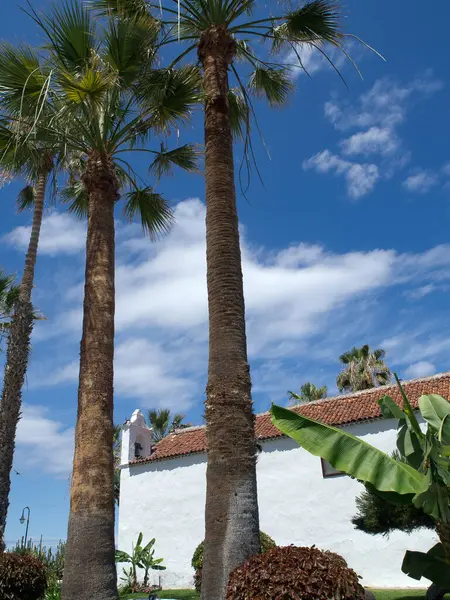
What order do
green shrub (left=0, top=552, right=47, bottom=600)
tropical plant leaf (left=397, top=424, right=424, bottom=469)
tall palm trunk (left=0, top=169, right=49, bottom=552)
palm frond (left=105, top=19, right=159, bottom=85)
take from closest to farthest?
tropical plant leaf (left=397, top=424, right=424, bottom=469) < palm frond (left=105, top=19, right=159, bottom=85) < green shrub (left=0, top=552, right=47, bottom=600) < tall palm trunk (left=0, top=169, right=49, bottom=552)

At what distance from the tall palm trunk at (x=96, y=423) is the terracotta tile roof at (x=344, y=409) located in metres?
9.89

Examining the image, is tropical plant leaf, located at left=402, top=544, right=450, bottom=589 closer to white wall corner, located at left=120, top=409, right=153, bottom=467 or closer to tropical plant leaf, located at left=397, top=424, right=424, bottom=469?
tropical plant leaf, located at left=397, top=424, right=424, bottom=469

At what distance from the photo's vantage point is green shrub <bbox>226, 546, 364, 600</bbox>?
5730 mm

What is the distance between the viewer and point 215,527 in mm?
6625

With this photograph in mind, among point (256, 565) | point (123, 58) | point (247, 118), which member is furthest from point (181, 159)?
point (256, 565)

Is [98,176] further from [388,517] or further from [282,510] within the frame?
[282,510]

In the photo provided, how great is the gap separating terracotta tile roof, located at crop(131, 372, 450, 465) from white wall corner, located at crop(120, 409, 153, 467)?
88 centimetres

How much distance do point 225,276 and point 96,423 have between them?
122 inches

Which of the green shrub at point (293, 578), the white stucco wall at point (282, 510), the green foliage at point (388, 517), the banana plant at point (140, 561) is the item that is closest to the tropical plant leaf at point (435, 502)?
the green shrub at point (293, 578)

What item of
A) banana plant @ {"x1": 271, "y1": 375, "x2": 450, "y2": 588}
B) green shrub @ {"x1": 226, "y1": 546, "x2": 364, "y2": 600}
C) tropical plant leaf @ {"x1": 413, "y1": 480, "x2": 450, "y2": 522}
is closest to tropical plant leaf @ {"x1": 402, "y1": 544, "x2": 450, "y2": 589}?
banana plant @ {"x1": 271, "y1": 375, "x2": 450, "y2": 588}

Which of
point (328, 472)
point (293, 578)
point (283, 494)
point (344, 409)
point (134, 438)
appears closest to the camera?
point (293, 578)

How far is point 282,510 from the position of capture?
17.7 meters

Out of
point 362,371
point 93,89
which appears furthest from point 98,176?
point 362,371

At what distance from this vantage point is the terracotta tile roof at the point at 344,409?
55.4ft
